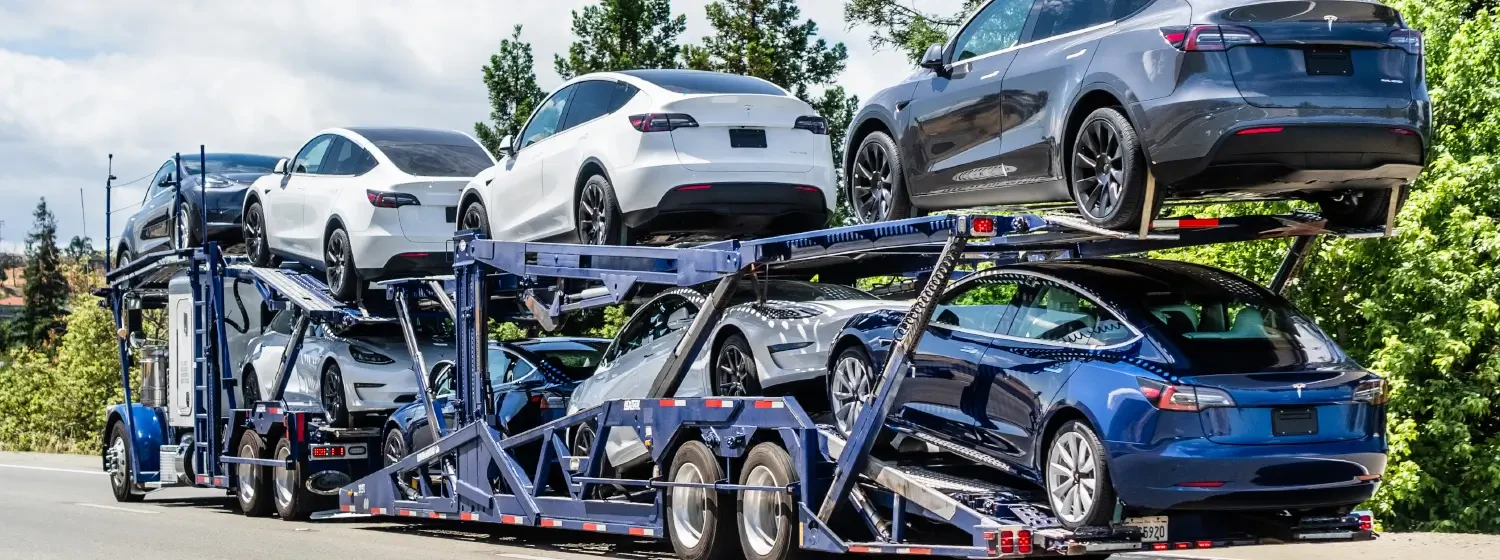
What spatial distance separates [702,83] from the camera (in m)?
11.1

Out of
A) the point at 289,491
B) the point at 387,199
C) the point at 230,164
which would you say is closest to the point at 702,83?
the point at 387,199

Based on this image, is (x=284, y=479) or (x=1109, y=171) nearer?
(x=1109, y=171)

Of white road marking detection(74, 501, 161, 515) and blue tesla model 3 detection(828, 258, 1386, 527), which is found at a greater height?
blue tesla model 3 detection(828, 258, 1386, 527)

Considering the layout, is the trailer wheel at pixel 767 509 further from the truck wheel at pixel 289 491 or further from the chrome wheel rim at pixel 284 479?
the chrome wheel rim at pixel 284 479

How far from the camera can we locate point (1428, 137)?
7.64 meters

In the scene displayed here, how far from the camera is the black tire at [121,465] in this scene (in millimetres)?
18062

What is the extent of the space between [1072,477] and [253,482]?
10522mm

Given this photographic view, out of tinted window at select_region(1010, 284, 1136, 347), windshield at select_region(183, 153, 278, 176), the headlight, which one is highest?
windshield at select_region(183, 153, 278, 176)

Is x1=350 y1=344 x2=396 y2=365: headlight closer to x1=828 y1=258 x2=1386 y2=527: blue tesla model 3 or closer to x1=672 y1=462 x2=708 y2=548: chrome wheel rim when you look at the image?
x1=672 y1=462 x2=708 y2=548: chrome wheel rim

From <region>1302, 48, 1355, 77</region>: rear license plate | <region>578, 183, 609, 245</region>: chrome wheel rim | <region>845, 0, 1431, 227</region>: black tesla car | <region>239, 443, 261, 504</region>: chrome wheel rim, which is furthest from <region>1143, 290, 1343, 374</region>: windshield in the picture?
<region>239, 443, 261, 504</region>: chrome wheel rim

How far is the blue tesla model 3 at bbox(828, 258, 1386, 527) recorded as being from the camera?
709 cm

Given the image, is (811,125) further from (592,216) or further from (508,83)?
(508,83)

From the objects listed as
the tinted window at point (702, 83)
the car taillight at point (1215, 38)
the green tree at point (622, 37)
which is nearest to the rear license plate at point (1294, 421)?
the car taillight at point (1215, 38)

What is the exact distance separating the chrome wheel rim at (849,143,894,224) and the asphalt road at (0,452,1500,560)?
284 centimetres
